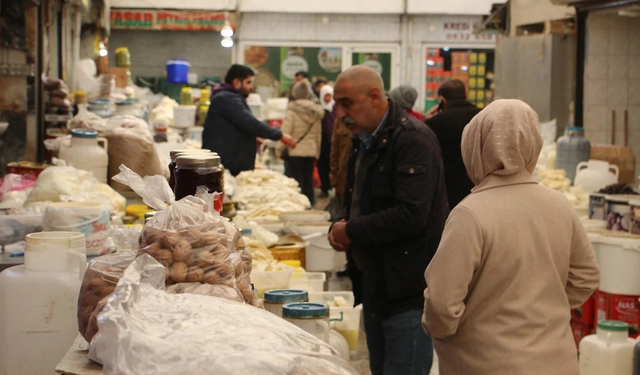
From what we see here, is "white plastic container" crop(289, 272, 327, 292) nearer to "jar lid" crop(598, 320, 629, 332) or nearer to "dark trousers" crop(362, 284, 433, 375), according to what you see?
"dark trousers" crop(362, 284, 433, 375)

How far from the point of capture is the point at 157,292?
1541 millimetres

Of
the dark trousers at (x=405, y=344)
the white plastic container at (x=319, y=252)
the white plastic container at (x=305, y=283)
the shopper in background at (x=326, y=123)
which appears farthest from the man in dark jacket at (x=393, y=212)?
the shopper in background at (x=326, y=123)

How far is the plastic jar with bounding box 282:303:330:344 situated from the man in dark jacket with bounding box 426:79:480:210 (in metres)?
3.83

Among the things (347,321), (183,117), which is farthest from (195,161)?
(183,117)

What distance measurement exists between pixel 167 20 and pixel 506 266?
16.6m

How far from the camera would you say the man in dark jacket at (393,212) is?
3.96m

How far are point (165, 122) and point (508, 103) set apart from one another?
9874 millimetres

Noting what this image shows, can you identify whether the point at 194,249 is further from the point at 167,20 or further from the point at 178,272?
the point at 167,20

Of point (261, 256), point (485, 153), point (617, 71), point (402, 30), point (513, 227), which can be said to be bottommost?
point (261, 256)

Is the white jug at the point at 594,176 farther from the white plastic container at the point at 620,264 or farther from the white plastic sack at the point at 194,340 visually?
the white plastic sack at the point at 194,340

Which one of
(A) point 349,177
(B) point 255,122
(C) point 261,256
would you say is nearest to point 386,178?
(A) point 349,177

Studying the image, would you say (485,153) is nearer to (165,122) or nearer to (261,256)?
(261,256)

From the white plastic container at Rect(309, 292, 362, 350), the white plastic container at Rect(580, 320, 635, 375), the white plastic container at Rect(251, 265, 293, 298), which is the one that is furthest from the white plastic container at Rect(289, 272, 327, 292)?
the white plastic container at Rect(580, 320, 635, 375)

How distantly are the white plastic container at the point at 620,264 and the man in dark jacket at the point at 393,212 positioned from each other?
2.08m
